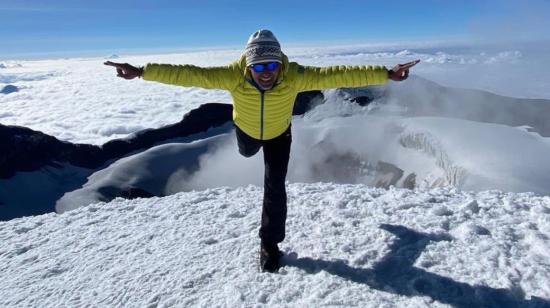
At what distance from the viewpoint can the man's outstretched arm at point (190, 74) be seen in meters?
5.19

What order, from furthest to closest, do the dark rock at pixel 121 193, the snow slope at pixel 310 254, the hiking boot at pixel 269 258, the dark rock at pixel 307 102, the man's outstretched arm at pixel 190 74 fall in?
the dark rock at pixel 307 102 → the dark rock at pixel 121 193 → the hiking boot at pixel 269 258 → the man's outstretched arm at pixel 190 74 → the snow slope at pixel 310 254

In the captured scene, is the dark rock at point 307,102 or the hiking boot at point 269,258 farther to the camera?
the dark rock at point 307,102

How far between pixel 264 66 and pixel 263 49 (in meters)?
0.20

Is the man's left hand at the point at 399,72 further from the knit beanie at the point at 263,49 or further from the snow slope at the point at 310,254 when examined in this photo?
the snow slope at the point at 310,254

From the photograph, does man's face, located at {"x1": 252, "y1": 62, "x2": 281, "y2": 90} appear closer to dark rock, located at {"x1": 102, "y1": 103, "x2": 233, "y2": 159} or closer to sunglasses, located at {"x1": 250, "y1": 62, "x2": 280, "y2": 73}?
sunglasses, located at {"x1": 250, "y1": 62, "x2": 280, "y2": 73}

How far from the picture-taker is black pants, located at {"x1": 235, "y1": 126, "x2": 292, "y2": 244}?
18.6 feet

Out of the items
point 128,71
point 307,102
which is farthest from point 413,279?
point 307,102

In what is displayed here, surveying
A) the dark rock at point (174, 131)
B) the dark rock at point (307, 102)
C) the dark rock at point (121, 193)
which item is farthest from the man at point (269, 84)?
the dark rock at point (174, 131)

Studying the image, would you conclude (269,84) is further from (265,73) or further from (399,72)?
(399,72)

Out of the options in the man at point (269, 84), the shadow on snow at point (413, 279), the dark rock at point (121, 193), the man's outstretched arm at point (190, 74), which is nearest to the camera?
the shadow on snow at point (413, 279)

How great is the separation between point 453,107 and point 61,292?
345 feet

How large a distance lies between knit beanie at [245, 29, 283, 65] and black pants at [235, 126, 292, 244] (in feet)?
3.81

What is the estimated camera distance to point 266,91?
17.3ft

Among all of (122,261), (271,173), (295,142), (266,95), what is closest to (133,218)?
(122,261)
